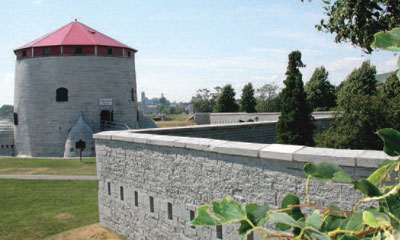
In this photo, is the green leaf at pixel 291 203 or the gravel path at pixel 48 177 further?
the gravel path at pixel 48 177

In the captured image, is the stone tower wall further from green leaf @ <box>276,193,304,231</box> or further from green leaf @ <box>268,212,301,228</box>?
green leaf @ <box>268,212,301,228</box>

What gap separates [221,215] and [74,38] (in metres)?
36.6

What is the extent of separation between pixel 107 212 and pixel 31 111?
86.0 feet

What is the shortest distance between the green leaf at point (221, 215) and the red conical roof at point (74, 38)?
35033mm

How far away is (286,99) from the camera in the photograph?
728 inches

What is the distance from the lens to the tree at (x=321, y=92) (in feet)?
134

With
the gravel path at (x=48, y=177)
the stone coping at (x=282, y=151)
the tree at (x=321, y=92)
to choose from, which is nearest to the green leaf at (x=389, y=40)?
the stone coping at (x=282, y=151)

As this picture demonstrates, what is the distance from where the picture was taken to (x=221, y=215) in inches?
40.0

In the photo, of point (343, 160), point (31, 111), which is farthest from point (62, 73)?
point (343, 160)

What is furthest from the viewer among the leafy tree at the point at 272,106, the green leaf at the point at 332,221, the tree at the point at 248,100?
the leafy tree at the point at 272,106

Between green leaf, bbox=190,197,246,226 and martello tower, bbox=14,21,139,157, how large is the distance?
32.7 metres

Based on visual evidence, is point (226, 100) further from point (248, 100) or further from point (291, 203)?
point (291, 203)

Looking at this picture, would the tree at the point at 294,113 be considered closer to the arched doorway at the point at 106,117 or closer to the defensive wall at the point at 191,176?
the defensive wall at the point at 191,176

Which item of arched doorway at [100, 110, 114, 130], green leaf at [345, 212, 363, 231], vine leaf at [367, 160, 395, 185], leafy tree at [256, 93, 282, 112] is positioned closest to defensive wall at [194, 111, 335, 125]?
arched doorway at [100, 110, 114, 130]
